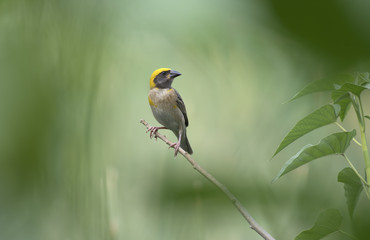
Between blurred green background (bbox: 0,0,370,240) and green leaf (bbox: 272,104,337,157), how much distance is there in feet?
0.12

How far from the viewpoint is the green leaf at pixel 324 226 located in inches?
17.9

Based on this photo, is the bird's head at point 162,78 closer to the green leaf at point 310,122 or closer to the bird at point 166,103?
the bird at point 166,103

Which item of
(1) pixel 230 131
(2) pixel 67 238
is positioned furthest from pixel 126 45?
(2) pixel 67 238

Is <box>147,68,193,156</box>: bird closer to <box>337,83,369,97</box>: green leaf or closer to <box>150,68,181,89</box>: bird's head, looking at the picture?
<box>150,68,181,89</box>: bird's head

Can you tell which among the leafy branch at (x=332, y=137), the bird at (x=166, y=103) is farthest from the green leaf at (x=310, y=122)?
the bird at (x=166, y=103)

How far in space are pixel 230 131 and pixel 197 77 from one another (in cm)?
18

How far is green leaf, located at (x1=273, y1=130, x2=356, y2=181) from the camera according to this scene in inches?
19.6

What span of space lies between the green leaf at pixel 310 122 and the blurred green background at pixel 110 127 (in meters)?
0.04

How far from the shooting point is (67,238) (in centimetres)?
57

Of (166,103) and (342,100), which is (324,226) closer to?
(342,100)

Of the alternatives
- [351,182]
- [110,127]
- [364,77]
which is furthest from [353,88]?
[110,127]

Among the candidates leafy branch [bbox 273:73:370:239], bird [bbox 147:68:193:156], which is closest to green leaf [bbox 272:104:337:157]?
leafy branch [bbox 273:73:370:239]

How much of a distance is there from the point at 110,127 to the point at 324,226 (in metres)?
0.49

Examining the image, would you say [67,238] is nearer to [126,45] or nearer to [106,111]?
[106,111]
